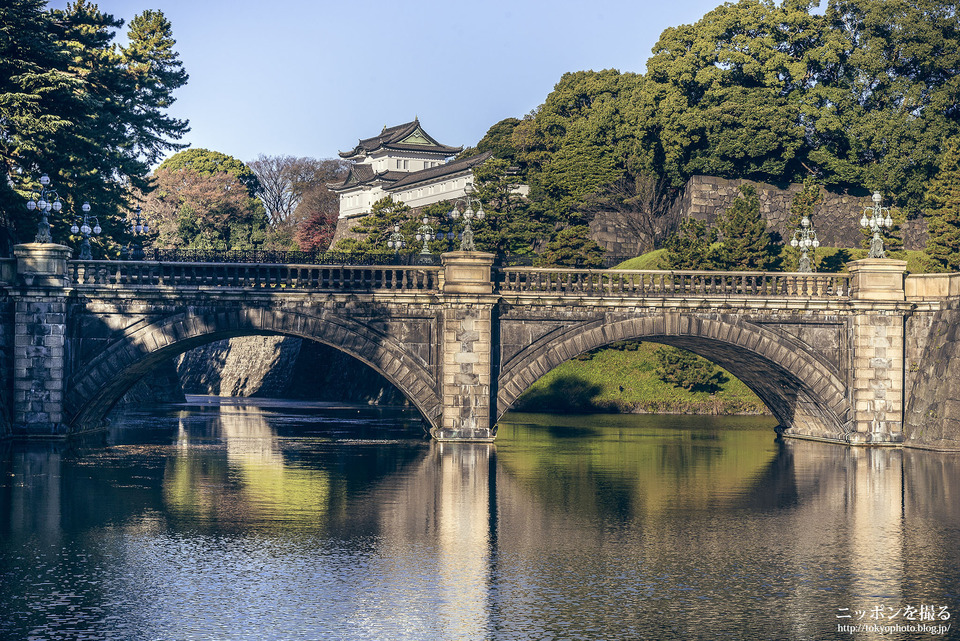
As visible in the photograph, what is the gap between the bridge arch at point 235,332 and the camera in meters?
43.8

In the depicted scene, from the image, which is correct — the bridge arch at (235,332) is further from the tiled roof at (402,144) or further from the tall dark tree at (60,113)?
the tiled roof at (402,144)

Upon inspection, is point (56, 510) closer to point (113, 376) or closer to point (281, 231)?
point (113, 376)

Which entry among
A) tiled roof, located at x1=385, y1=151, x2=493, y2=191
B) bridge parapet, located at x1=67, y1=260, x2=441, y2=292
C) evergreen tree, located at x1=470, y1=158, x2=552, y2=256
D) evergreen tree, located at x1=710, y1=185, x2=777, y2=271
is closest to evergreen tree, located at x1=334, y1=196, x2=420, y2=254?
evergreen tree, located at x1=470, y1=158, x2=552, y2=256

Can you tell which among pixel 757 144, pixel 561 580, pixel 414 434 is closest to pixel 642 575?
pixel 561 580

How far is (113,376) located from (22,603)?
88.9 feet

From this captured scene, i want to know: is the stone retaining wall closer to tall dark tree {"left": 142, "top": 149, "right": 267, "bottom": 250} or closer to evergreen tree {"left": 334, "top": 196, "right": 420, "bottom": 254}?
evergreen tree {"left": 334, "top": 196, "right": 420, "bottom": 254}

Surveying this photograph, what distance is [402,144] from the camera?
460 feet

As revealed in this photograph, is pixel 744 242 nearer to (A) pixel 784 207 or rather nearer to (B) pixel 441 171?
(A) pixel 784 207

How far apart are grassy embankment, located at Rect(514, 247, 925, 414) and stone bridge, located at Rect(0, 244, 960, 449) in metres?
24.5

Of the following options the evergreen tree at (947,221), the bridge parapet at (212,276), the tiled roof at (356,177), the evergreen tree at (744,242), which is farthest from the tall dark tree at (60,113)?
the tiled roof at (356,177)

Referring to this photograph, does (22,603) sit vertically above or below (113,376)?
below

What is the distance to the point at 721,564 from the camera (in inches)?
865

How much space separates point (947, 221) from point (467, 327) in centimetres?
3863

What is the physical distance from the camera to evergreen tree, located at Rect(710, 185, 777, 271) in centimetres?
7269
